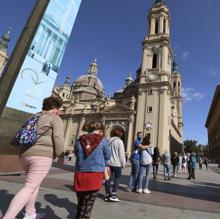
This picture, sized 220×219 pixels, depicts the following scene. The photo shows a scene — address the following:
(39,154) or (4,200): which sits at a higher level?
(39,154)

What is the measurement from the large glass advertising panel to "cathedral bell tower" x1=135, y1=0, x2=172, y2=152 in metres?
27.4

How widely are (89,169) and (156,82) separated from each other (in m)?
35.1

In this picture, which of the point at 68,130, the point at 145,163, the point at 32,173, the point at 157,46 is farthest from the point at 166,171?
the point at 68,130

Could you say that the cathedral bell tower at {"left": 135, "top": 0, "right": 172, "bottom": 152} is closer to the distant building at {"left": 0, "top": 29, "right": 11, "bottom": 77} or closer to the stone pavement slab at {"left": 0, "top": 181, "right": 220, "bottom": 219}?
the stone pavement slab at {"left": 0, "top": 181, "right": 220, "bottom": 219}

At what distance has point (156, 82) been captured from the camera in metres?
36.5

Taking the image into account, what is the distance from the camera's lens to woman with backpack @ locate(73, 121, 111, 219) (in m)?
3.09

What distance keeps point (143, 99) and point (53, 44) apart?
3074 cm

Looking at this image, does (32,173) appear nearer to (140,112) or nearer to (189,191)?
(189,191)

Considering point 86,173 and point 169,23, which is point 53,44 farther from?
point 169,23

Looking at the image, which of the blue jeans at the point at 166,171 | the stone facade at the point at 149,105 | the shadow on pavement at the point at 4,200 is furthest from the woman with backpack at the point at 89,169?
the stone facade at the point at 149,105

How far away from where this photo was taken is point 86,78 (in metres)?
66.1

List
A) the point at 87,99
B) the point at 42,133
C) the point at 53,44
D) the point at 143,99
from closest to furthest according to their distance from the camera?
1. the point at 42,133
2. the point at 53,44
3. the point at 143,99
4. the point at 87,99

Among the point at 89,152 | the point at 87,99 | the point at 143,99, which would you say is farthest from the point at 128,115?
the point at 89,152

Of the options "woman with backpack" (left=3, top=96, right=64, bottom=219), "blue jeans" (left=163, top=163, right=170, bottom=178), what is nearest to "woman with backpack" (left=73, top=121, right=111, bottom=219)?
"woman with backpack" (left=3, top=96, right=64, bottom=219)
